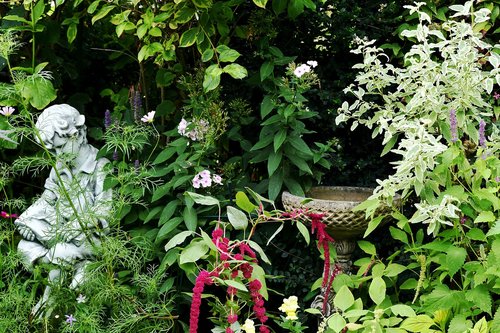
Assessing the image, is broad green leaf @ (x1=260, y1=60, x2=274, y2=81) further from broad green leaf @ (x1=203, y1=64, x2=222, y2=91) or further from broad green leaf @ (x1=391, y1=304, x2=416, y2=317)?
broad green leaf @ (x1=391, y1=304, x2=416, y2=317)

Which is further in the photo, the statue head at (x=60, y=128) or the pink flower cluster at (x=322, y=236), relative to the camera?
the statue head at (x=60, y=128)

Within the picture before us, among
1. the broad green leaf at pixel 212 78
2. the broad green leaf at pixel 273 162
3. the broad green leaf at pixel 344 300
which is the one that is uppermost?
the broad green leaf at pixel 212 78

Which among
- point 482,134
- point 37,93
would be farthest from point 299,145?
point 37,93

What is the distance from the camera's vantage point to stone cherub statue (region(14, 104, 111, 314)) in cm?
318

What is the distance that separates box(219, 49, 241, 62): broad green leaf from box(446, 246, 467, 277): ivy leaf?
4.17 feet

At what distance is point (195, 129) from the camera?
11.5 ft

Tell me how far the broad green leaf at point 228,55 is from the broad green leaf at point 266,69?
0.21 m

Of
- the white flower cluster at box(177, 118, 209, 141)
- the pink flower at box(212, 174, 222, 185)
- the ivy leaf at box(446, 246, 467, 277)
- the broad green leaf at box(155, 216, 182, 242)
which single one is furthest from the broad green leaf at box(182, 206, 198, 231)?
the ivy leaf at box(446, 246, 467, 277)

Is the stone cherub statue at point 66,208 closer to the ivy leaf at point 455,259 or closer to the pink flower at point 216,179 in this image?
the pink flower at point 216,179

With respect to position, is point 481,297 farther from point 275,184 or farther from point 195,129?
point 195,129

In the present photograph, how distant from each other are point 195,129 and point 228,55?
1.28 feet

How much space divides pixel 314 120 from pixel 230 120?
428 mm

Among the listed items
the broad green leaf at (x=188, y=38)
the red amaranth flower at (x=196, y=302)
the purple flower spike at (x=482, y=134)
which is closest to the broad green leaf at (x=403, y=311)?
the red amaranth flower at (x=196, y=302)

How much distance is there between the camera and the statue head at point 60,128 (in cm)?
322
